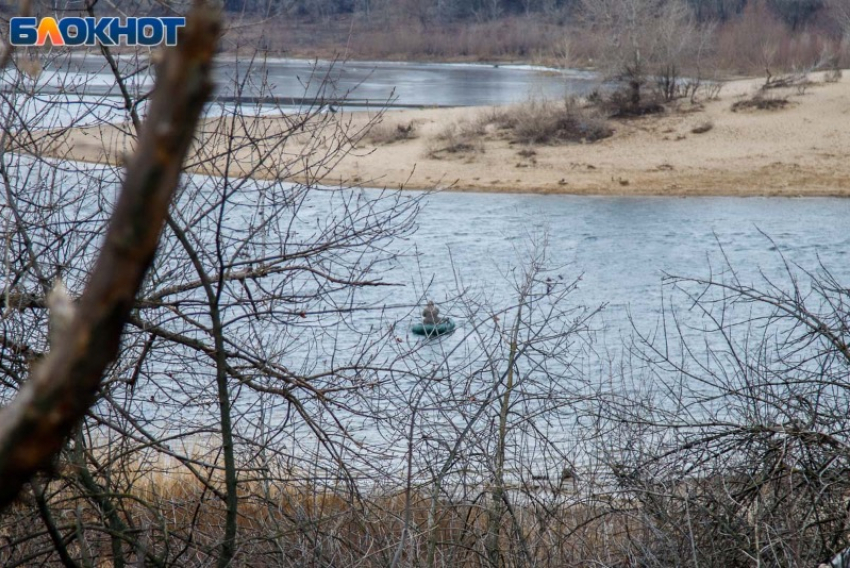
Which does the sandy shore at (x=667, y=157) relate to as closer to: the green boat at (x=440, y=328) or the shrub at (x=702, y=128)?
the shrub at (x=702, y=128)

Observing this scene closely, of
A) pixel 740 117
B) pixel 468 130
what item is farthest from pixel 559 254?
pixel 740 117

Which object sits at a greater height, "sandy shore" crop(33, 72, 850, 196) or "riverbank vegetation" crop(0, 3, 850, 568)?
"sandy shore" crop(33, 72, 850, 196)

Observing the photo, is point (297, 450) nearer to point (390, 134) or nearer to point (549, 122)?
point (390, 134)

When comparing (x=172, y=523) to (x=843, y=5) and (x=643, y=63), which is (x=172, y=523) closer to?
(x=643, y=63)

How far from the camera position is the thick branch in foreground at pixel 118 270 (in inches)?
20.0

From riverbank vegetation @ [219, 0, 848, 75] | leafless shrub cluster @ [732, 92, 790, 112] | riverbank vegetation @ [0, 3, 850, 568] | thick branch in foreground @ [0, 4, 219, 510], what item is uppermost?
riverbank vegetation @ [219, 0, 848, 75]

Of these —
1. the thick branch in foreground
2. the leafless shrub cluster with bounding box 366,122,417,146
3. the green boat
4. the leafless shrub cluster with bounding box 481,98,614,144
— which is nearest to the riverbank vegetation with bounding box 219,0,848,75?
the leafless shrub cluster with bounding box 366,122,417,146

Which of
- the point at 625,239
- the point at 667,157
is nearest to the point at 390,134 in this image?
the point at 667,157

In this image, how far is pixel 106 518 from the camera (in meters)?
3.20

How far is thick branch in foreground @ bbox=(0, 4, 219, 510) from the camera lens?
507 mm

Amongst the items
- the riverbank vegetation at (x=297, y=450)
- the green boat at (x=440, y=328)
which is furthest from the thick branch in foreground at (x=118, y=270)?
the green boat at (x=440, y=328)

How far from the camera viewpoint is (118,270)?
1.68 ft

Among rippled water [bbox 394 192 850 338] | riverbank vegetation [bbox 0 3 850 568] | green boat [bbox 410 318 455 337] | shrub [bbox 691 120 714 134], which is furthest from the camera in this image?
shrub [bbox 691 120 714 134]

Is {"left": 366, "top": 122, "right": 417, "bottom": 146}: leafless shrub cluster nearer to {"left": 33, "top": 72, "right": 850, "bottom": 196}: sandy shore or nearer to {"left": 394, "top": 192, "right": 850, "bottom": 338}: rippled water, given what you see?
{"left": 33, "top": 72, "right": 850, "bottom": 196}: sandy shore
